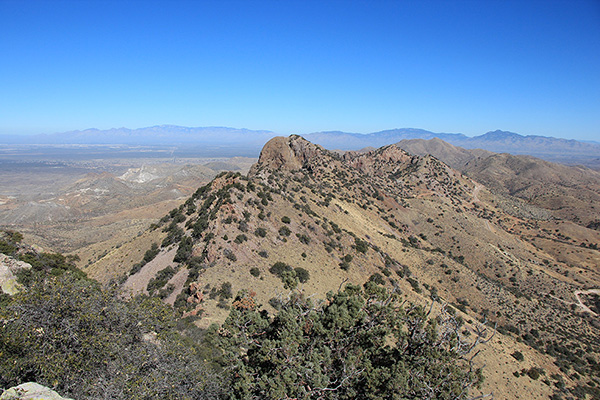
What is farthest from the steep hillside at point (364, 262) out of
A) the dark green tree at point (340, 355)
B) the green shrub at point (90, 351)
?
the green shrub at point (90, 351)

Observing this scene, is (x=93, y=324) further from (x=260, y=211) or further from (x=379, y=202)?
(x=379, y=202)

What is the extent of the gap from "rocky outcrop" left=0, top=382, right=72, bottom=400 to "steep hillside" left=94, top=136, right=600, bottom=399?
9.02 m

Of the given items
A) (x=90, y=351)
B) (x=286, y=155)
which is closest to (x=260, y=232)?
(x=90, y=351)

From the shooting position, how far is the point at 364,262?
31.5m

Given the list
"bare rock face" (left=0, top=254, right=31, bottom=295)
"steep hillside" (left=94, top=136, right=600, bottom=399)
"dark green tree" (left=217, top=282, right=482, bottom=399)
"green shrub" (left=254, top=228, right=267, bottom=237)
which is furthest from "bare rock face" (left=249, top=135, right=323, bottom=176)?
"dark green tree" (left=217, top=282, right=482, bottom=399)

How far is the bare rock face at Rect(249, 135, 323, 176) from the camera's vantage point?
193 feet

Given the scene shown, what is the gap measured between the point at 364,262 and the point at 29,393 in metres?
28.2

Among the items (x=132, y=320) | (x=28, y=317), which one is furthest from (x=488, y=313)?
(x=28, y=317)

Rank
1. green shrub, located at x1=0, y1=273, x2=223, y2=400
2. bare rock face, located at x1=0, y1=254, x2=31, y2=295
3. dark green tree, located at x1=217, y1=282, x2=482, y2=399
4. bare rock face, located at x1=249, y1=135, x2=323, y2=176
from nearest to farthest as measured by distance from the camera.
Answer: green shrub, located at x1=0, y1=273, x2=223, y2=400 → dark green tree, located at x1=217, y1=282, x2=482, y2=399 → bare rock face, located at x1=0, y1=254, x2=31, y2=295 → bare rock face, located at x1=249, y1=135, x2=323, y2=176

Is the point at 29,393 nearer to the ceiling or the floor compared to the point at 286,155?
nearer to the floor

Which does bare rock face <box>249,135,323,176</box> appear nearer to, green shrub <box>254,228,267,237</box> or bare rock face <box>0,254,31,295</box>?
green shrub <box>254,228,267,237</box>

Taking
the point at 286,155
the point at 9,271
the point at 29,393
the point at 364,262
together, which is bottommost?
the point at 364,262

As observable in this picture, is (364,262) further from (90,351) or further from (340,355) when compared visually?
(90,351)

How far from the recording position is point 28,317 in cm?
888
